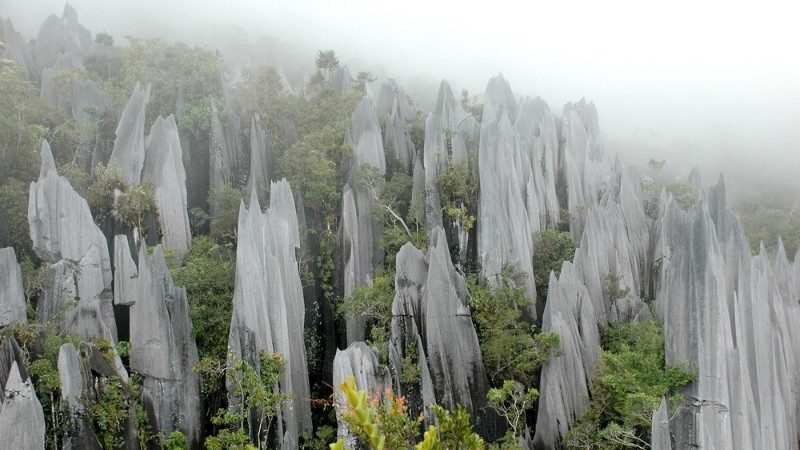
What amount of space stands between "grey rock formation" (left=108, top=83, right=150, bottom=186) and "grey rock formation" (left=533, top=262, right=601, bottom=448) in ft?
45.2

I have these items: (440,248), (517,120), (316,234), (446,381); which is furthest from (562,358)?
(517,120)

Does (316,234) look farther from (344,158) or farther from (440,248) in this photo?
(440,248)

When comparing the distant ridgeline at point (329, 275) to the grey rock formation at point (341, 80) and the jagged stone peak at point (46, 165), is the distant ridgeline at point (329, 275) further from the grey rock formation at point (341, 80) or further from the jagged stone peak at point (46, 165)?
the grey rock formation at point (341, 80)

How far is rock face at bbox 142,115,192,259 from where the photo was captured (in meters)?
Result: 21.1

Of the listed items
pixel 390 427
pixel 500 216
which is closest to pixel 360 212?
pixel 500 216

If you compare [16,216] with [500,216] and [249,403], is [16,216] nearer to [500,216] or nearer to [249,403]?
[249,403]

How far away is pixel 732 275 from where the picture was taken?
1659 cm

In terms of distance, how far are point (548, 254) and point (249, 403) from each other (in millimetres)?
11817

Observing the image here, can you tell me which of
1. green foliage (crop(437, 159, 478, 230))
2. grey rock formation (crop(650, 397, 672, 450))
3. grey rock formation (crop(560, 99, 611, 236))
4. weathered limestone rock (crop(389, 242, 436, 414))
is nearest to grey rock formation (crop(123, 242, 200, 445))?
weathered limestone rock (crop(389, 242, 436, 414))

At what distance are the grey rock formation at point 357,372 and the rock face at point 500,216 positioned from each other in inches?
229

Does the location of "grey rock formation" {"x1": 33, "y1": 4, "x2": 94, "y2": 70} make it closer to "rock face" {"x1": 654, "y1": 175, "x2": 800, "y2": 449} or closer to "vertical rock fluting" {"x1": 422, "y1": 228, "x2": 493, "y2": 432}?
"vertical rock fluting" {"x1": 422, "y1": 228, "x2": 493, "y2": 432}

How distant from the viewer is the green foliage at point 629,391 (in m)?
15.9

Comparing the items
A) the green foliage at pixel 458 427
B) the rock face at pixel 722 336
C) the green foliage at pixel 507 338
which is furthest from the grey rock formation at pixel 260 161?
the green foliage at pixel 458 427

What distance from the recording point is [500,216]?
72.4ft
